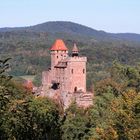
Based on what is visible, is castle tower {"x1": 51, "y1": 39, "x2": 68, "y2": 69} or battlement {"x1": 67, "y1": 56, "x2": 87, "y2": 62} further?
castle tower {"x1": 51, "y1": 39, "x2": 68, "y2": 69}

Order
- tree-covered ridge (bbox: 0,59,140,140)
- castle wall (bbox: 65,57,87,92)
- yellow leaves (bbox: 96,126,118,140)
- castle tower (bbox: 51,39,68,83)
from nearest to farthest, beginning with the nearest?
1. tree-covered ridge (bbox: 0,59,140,140)
2. yellow leaves (bbox: 96,126,118,140)
3. castle wall (bbox: 65,57,87,92)
4. castle tower (bbox: 51,39,68,83)

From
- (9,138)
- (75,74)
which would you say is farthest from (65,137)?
(75,74)

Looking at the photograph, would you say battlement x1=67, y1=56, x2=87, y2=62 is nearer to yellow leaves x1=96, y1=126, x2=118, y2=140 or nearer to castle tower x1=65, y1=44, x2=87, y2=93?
castle tower x1=65, y1=44, x2=87, y2=93

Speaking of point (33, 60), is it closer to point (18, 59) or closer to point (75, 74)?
point (18, 59)

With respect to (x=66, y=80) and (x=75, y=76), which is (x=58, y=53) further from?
(x=75, y=76)

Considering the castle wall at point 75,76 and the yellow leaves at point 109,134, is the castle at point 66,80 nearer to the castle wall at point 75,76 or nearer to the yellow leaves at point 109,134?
the castle wall at point 75,76

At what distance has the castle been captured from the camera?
67.8 m

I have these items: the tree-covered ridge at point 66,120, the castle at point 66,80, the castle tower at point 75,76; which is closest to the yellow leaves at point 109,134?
the tree-covered ridge at point 66,120

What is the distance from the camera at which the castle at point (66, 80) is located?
222 feet

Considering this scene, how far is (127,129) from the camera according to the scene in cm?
2916

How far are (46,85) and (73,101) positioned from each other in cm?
820

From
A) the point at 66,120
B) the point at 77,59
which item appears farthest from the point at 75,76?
the point at 66,120

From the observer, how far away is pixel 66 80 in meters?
70.4

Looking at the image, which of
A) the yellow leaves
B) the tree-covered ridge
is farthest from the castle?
the yellow leaves
